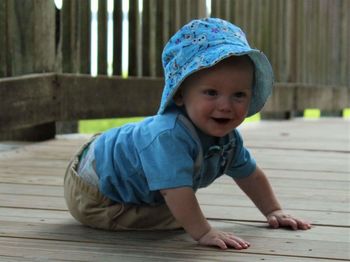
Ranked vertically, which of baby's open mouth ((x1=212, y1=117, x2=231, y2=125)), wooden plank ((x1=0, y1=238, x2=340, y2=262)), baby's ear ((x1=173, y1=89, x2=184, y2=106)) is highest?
baby's ear ((x1=173, y1=89, x2=184, y2=106))

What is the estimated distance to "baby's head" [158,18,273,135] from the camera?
Answer: 173cm

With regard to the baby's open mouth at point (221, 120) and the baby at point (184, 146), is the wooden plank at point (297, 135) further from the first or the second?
the baby's open mouth at point (221, 120)

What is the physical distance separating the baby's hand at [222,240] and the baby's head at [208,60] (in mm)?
320

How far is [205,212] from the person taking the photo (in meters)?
2.20

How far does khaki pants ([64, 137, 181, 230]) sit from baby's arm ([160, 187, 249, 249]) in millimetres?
209

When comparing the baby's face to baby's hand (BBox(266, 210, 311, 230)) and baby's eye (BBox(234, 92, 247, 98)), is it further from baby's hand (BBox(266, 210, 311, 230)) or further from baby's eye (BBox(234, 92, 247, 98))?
baby's hand (BBox(266, 210, 311, 230))

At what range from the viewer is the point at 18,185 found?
263cm

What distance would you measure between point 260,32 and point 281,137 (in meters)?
1.22

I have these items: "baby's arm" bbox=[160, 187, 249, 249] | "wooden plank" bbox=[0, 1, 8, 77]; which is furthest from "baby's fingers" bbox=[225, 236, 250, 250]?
"wooden plank" bbox=[0, 1, 8, 77]

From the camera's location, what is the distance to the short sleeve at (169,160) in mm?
1750

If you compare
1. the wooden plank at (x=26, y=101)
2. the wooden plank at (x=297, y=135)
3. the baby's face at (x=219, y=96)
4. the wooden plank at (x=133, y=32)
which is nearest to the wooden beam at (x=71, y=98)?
the wooden plank at (x=26, y=101)

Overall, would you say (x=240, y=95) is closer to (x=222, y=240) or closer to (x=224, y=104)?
(x=224, y=104)

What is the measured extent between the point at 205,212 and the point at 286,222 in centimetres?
30

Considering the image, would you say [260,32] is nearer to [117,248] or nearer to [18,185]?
[18,185]
